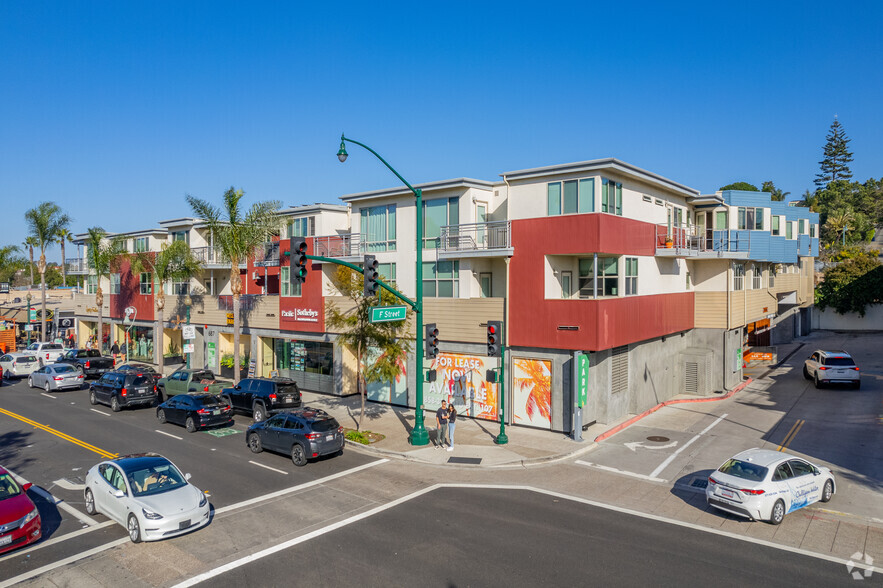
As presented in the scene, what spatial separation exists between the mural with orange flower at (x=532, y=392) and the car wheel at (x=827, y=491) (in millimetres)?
10057

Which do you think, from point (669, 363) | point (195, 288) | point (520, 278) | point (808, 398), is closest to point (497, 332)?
point (520, 278)

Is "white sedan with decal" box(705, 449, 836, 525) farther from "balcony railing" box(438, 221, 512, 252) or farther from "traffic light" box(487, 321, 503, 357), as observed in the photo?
"balcony railing" box(438, 221, 512, 252)

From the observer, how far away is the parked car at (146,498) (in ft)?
42.1

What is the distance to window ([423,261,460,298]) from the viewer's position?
2731 cm

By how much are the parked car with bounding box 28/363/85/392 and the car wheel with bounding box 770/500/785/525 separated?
36.9m

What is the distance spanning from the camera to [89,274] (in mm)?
52531

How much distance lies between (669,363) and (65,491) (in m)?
26.8

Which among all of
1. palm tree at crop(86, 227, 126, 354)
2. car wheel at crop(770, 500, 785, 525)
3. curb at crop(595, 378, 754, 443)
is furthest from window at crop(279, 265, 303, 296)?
car wheel at crop(770, 500, 785, 525)

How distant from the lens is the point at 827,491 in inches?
609

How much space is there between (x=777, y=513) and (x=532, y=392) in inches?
438

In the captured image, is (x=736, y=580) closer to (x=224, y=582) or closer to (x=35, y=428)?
(x=224, y=582)

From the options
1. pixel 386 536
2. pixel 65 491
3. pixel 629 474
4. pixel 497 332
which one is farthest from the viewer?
pixel 497 332

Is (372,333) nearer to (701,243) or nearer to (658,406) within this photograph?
(658,406)

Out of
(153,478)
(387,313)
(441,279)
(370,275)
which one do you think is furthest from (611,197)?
(153,478)
